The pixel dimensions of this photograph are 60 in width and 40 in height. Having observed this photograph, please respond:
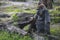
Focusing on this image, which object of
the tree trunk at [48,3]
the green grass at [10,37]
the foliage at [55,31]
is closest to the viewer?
the green grass at [10,37]


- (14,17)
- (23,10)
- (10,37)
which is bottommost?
(10,37)

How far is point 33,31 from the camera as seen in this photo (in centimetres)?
786

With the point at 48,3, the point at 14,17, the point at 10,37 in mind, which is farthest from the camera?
the point at 48,3

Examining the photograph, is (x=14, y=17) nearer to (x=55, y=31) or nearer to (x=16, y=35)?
(x=16, y=35)

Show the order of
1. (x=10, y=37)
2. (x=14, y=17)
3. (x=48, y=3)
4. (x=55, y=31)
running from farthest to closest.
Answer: (x=48, y=3) < (x=14, y=17) < (x=55, y=31) < (x=10, y=37)

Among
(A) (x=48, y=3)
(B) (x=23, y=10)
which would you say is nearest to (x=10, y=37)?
(B) (x=23, y=10)

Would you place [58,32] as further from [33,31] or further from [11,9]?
[11,9]

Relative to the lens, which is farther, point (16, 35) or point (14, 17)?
point (14, 17)

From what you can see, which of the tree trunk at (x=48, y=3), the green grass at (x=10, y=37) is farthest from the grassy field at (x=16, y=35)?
the tree trunk at (x=48, y=3)

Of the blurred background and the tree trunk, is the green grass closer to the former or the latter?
the blurred background

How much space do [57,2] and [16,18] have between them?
1.25m

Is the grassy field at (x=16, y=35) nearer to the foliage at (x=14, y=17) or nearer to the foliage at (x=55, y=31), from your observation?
the foliage at (x=55, y=31)

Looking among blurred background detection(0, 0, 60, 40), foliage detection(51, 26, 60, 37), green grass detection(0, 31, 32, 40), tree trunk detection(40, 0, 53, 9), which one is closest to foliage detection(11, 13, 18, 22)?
blurred background detection(0, 0, 60, 40)

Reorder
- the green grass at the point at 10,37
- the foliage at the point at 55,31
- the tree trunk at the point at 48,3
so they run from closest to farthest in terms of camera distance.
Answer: the green grass at the point at 10,37
the foliage at the point at 55,31
the tree trunk at the point at 48,3
